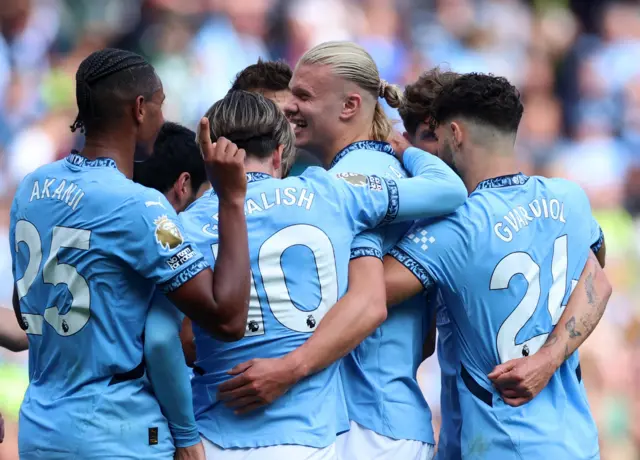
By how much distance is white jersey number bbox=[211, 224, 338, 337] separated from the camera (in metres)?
3.46

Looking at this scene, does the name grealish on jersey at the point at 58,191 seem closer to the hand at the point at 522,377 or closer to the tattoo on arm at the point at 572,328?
the hand at the point at 522,377

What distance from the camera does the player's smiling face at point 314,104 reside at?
412cm

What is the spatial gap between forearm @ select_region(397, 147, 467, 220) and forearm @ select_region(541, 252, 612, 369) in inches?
23.7

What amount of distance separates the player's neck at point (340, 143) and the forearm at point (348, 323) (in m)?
0.63

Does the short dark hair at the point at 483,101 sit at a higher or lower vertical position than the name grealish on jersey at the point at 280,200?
higher

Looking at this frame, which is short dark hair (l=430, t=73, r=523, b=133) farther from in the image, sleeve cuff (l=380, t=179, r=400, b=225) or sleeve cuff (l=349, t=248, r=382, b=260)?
sleeve cuff (l=349, t=248, r=382, b=260)

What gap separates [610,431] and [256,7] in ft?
15.8

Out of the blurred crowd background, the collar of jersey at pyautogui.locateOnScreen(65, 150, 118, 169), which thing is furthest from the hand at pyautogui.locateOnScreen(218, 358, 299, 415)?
the blurred crowd background

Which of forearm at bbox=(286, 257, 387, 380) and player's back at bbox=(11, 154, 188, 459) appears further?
forearm at bbox=(286, 257, 387, 380)

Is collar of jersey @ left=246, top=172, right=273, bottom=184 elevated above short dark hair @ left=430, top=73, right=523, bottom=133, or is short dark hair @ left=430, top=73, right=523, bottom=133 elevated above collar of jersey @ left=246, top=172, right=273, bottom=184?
short dark hair @ left=430, top=73, right=523, bottom=133

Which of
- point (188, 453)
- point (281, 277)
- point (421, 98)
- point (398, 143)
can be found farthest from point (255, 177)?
point (421, 98)

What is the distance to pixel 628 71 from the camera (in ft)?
34.0

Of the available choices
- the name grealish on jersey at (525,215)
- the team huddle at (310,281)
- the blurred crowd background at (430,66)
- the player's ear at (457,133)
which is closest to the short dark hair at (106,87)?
the team huddle at (310,281)

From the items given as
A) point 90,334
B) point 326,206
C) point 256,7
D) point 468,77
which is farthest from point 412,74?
point 90,334
